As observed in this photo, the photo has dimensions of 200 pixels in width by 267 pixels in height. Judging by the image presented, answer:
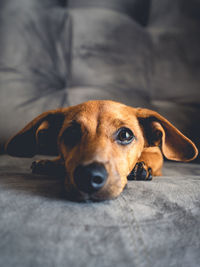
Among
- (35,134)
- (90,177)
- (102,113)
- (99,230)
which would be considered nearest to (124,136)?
(102,113)

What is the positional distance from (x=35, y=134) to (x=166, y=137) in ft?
2.70

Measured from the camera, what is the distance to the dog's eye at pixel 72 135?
1.33 meters

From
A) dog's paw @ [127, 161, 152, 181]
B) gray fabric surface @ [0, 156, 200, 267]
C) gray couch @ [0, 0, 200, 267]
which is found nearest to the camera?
gray fabric surface @ [0, 156, 200, 267]

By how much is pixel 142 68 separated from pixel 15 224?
2.06 meters

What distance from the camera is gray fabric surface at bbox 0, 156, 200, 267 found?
649mm

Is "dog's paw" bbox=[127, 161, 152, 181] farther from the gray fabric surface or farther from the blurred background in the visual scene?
the blurred background

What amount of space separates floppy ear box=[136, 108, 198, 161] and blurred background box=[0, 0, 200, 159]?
71cm

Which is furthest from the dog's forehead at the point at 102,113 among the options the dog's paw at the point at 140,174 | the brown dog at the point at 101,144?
the dog's paw at the point at 140,174

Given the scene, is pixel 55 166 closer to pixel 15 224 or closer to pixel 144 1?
pixel 15 224

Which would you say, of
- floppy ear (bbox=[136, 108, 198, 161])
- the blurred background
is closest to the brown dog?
floppy ear (bbox=[136, 108, 198, 161])

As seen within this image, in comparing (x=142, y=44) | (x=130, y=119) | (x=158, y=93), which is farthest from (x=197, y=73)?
(x=130, y=119)

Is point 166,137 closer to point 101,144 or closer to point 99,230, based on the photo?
point 101,144

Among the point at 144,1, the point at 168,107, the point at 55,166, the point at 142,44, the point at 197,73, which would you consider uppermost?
the point at 144,1

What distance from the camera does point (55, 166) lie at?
1.53 metres
